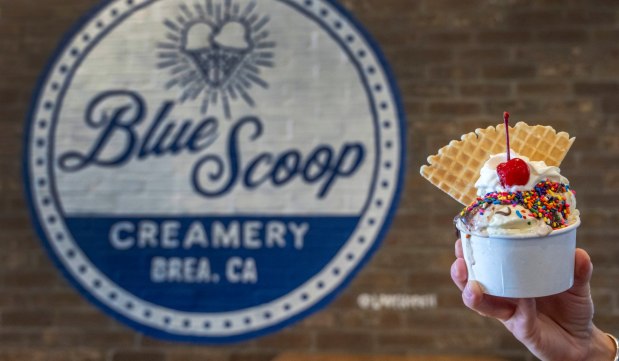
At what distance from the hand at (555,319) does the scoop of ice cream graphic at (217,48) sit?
2062 millimetres

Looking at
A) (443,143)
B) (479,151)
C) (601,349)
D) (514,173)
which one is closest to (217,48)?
(443,143)

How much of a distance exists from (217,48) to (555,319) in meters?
2.33

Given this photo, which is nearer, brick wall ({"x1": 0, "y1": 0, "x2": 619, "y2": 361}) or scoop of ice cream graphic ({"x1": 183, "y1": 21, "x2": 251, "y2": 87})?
brick wall ({"x1": 0, "y1": 0, "x2": 619, "y2": 361})

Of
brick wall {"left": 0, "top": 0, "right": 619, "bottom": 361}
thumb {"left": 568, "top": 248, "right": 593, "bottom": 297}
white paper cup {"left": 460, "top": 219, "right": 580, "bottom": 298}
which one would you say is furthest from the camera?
brick wall {"left": 0, "top": 0, "right": 619, "bottom": 361}

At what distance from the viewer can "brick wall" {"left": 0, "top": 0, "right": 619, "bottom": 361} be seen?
3053 millimetres

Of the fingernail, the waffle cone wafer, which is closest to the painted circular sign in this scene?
the waffle cone wafer

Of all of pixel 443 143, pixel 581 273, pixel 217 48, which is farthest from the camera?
pixel 217 48

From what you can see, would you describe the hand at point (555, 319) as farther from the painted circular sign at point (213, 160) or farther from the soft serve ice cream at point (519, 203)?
the painted circular sign at point (213, 160)

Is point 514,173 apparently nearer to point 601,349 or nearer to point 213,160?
point 601,349

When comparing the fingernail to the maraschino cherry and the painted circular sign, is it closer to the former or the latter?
the maraschino cherry

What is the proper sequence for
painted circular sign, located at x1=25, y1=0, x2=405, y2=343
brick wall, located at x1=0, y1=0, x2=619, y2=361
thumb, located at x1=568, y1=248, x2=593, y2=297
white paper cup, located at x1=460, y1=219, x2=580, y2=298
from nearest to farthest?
white paper cup, located at x1=460, y1=219, x2=580, y2=298
thumb, located at x1=568, y1=248, x2=593, y2=297
brick wall, located at x1=0, y1=0, x2=619, y2=361
painted circular sign, located at x1=25, y1=0, x2=405, y2=343

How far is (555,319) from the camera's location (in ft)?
5.02

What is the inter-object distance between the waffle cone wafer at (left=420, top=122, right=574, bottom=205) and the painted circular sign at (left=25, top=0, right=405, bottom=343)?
1.52 meters

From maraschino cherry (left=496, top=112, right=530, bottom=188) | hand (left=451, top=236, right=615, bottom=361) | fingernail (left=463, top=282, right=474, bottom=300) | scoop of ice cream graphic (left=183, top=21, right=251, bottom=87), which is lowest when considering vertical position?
hand (left=451, top=236, right=615, bottom=361)
